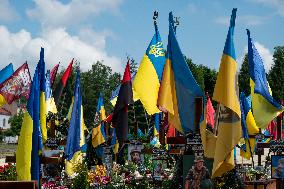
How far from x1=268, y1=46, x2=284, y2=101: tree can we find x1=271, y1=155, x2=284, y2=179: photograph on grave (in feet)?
244

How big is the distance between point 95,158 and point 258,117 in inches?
348

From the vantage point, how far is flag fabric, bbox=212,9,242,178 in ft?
37.2

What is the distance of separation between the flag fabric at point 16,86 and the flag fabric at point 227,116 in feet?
32.8

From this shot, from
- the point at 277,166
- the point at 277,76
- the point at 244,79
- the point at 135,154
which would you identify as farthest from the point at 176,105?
the point at 277,76

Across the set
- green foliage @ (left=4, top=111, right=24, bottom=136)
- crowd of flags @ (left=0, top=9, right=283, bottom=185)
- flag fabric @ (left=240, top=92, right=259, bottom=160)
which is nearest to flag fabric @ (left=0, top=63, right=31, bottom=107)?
crowd of flags @ (left=0, top=9, right=283, bottom=185)

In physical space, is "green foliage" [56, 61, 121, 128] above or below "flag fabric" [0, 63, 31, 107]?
above

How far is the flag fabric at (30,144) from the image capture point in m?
11.2

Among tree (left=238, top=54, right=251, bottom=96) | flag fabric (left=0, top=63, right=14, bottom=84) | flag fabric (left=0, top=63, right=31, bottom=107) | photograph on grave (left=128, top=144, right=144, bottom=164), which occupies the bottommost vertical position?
photograph on grave (left=128, top=144, right=144, bottom=164)

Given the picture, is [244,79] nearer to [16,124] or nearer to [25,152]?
[16,124]

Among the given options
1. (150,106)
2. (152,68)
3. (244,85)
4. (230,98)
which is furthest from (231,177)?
(244,85)

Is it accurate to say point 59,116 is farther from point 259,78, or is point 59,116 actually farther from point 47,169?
point 259,78

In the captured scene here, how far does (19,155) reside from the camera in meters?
11.2

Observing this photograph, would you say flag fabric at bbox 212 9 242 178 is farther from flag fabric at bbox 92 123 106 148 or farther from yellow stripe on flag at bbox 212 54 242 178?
flag fabric at bbox 92 123 106 148

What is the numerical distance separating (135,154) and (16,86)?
4832 millimetres
